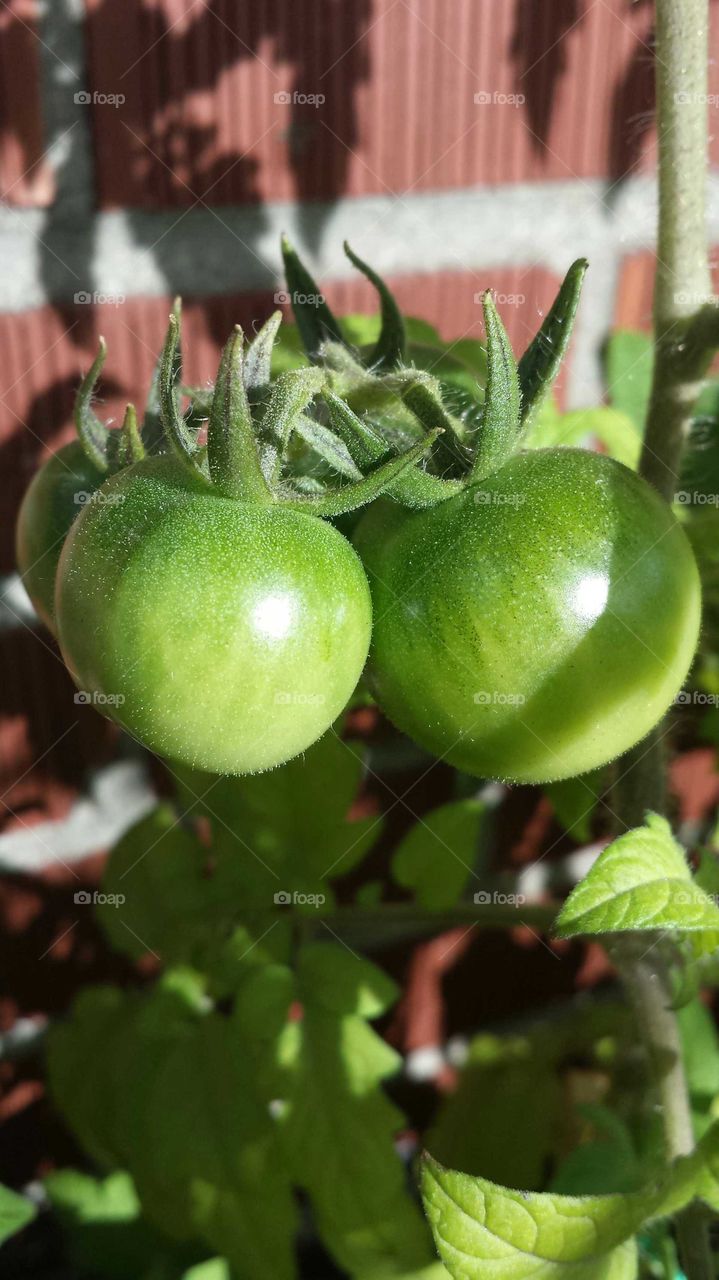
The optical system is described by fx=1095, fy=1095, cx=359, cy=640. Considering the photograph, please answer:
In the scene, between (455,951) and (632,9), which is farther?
(455,951)

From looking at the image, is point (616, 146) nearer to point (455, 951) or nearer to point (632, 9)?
point (632, 9)

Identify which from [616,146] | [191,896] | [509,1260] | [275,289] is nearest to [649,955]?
[509,1260]

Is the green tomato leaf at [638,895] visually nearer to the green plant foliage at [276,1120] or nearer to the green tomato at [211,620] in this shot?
the green tomato at [211,620]

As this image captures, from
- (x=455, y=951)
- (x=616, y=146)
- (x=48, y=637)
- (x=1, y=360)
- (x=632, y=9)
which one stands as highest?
(x=632, y=9)

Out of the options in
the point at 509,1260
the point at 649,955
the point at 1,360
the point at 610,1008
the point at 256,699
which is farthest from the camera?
the point at 610,1008
